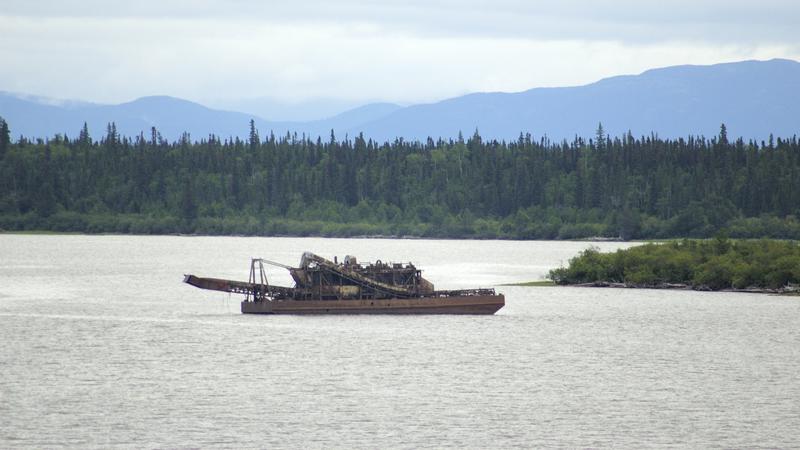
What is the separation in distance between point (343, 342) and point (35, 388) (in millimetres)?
23825

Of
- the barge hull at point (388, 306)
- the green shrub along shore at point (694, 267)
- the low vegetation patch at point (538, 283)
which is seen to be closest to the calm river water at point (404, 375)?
the barge hull at point (388, 306)

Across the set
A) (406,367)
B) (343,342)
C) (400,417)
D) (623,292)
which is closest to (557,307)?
(623,292)

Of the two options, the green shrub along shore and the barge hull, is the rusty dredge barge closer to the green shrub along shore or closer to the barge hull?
the barge hull

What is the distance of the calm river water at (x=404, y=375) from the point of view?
5069 centimetres

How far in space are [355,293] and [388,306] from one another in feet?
8.60

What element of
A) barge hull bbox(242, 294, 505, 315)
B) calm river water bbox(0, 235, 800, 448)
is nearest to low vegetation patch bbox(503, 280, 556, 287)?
calm river water bbox(0, 235, 800, 448)

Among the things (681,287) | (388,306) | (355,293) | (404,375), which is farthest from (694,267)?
(404,375)

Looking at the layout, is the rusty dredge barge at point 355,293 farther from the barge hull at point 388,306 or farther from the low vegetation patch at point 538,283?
the low vegetation patch at point 538,283

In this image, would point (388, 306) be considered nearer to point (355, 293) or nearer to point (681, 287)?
point (355, 293)

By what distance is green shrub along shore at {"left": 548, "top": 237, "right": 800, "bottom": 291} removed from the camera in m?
119

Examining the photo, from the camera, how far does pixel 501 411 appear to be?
5566 centimetres

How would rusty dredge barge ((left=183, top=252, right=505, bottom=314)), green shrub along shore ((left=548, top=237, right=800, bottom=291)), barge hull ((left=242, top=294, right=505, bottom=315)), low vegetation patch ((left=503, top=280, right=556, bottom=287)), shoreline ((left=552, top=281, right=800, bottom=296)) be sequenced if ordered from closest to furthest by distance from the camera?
rusty dredge barge ((left=183, top=252, right=505, bottom=314))
barge hull ((left=242, top=294, right=505, bottom=315))
shoreline ((left=552, top=281, right=800, bottom=296))
green shrub along shore ((left=548, top=237, right=800, bottom=291))
low vegetation patch ((left=503, top=280, right=556, bottom=287))

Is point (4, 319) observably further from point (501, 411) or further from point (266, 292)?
point (501, 411)

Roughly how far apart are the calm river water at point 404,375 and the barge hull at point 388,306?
106cm
